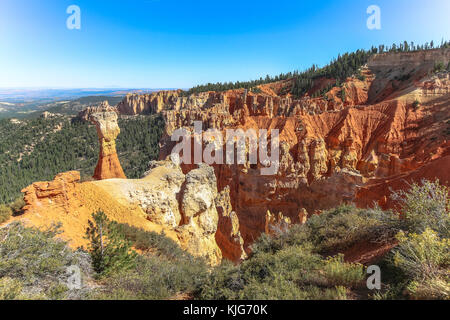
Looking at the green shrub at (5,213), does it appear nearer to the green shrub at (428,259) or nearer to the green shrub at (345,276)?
the green shrub at (345,276)

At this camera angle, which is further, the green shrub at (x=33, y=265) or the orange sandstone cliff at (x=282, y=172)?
the orange sandstone cliff at (x=282, y=172)

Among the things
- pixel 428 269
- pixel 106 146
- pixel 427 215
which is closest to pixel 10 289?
pixel 428 269

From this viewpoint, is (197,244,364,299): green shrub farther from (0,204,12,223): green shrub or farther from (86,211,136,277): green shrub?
(0,204,12,223): green shrub

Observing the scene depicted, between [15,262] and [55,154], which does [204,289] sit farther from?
[55,154]

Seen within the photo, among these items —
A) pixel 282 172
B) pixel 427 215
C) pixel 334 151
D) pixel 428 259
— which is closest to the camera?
pixel 428 259

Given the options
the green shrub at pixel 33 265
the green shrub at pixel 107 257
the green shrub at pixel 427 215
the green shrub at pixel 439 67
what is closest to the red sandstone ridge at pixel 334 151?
the green shrub at pixel 439 67

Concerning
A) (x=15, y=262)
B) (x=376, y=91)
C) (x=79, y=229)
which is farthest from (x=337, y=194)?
(x=376, y=91)

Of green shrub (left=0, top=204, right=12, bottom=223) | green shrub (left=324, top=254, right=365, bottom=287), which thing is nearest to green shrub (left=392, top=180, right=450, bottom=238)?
green shrub (left=324, top=254, right=365, bottom=287)

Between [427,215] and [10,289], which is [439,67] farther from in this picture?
[10,289]

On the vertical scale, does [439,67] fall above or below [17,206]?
above

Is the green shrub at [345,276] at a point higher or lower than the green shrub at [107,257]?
higher

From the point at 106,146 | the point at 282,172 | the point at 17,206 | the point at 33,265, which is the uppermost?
the point at 106,146
